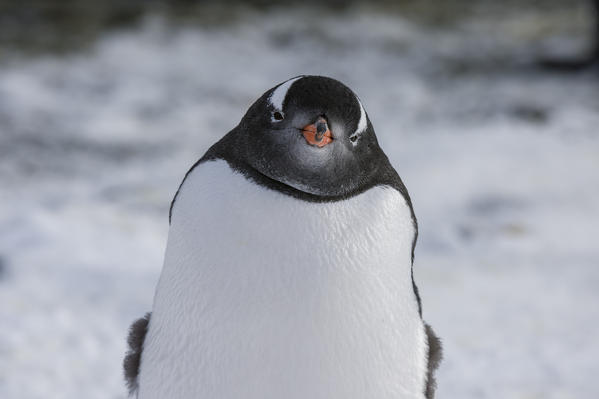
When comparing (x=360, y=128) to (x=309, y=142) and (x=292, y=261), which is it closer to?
(x=309, y=142)

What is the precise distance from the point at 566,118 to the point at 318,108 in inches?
132

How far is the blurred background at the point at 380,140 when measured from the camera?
2.28 m

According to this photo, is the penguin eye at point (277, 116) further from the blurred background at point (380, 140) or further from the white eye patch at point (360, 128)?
the blurred background at point (380, 140)

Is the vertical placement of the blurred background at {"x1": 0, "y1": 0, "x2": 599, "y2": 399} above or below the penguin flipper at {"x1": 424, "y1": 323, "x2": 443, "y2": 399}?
above

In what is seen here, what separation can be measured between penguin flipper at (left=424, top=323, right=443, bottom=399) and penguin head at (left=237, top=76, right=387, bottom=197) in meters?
0.38

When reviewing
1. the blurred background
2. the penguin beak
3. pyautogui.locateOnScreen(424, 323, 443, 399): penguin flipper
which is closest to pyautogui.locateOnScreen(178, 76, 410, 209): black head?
the penguin beak

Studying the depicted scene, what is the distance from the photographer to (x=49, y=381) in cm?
202

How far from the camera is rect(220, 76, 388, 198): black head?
1.23 metres

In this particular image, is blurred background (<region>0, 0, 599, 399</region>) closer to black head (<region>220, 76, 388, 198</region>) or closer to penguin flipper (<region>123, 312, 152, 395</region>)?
penguin flipper (<region>123, 312, 152, 395</region>)

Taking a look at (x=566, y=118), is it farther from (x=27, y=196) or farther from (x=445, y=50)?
(x=27, y=196)

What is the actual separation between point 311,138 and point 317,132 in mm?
13

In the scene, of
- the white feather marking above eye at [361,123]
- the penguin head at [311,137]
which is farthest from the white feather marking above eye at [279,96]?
the white feather marking above eye at [361,123]

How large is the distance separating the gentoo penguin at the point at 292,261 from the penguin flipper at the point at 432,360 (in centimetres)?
11

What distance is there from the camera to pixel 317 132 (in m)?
1.21
